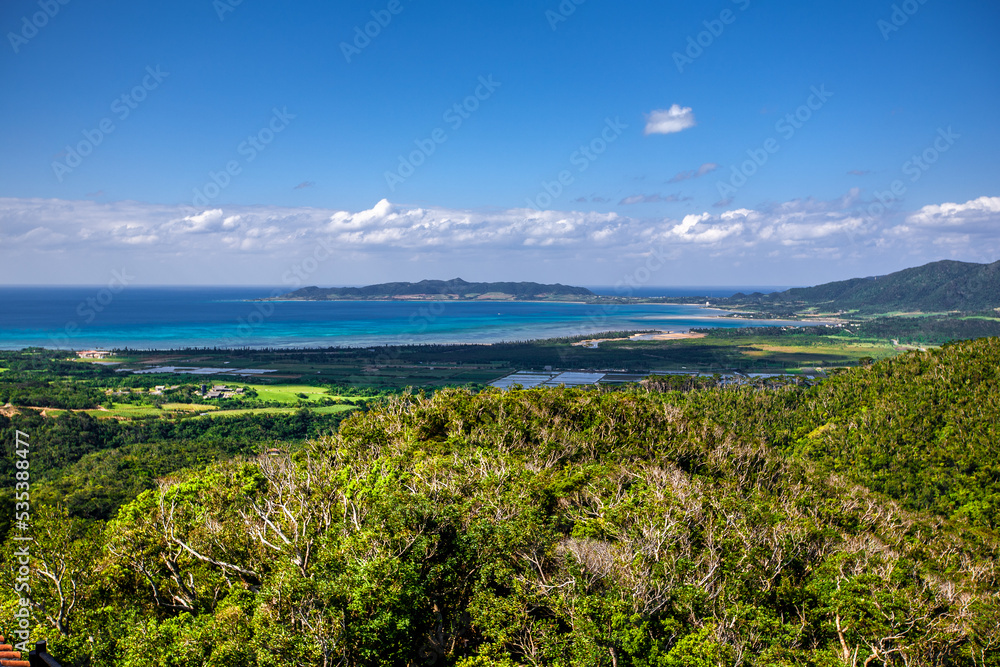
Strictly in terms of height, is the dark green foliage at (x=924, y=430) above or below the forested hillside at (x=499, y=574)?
below

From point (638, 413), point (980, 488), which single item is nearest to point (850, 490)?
point (638, 413)

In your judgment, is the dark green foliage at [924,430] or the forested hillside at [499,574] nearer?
the forested hillside at [499,574]

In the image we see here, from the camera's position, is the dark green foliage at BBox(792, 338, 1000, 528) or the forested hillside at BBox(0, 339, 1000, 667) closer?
the forested hillside at BBox(0, 339, 1000, 667)

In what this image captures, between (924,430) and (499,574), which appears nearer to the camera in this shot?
(499,574)

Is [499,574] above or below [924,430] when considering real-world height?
above

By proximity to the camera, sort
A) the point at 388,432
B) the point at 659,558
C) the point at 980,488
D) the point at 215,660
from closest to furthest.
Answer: the point at 215,660 < the point at 659,558 < the point at 388,432 < the point at 980,488

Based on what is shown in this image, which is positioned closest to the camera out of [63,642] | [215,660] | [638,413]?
[215,660]

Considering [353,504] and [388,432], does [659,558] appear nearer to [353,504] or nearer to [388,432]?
[353,504]

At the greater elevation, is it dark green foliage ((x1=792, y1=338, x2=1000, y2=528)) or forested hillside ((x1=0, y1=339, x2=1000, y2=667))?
forested hillside ((x1=0, y1=339, x2=1000, y2=667))
